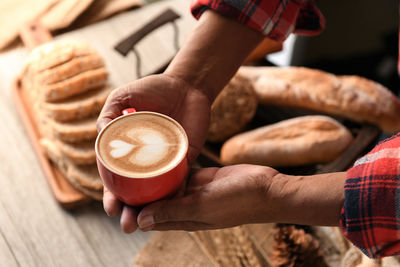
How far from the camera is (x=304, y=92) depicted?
1.43 meters

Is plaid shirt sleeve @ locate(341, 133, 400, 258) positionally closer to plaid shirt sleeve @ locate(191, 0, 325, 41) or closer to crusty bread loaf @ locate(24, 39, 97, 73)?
plaid shirt sleeve @ locate(191, 0, 325, 41)

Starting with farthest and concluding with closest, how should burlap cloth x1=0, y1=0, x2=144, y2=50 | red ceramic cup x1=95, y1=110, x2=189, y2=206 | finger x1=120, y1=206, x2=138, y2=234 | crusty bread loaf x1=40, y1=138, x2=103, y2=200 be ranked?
burlap cloth x1=0, y1=0, x2=144, y2=50 < crusty bread loaf x1=40, y1=138, x2=103, y2=200 < finger x1=120, y1=206, x2=138, y2=234 < red ceramic cup x1=95, y1=110, x2=189, y2=206

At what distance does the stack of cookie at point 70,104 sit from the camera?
119cm

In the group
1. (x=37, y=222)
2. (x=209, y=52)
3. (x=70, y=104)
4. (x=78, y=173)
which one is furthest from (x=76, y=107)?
(x=209, y=52)

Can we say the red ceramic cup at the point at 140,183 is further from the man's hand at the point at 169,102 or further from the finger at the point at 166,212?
the man's hand at the point at 169,102

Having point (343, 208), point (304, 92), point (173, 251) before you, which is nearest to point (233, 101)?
point (304, 92)

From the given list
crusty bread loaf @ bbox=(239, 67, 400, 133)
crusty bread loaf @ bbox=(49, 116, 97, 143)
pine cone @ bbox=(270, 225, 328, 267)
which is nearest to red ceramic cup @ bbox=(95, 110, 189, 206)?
pine cone @ bbox=(270, 225, 328, 267)

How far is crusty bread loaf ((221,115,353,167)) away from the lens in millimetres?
1299

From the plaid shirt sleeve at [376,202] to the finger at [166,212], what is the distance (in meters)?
0.28

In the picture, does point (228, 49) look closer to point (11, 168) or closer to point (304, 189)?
point (304, 189)

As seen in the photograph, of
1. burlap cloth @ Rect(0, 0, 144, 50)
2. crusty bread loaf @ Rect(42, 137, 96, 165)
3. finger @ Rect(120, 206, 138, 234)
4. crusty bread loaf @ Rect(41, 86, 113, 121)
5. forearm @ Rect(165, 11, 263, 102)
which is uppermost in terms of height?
forearm @ Rect(165, 11, 263, 102)

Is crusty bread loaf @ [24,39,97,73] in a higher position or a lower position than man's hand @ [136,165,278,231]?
→ higher

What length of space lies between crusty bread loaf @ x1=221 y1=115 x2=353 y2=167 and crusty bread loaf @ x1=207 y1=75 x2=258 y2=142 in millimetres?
41

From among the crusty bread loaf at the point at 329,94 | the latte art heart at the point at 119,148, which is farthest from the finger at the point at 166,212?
the crusty bread loaf at the point at 329,94
